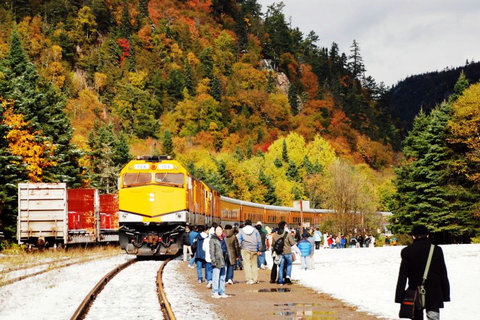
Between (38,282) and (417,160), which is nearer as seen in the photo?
(38,282)

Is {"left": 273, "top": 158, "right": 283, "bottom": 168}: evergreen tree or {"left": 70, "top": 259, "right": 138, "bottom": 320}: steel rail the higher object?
{"left": 273, "top": 158, "right": 283, "bottom": 168}: evergreen tree

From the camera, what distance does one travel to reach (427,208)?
180 ft

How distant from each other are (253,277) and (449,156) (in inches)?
1510

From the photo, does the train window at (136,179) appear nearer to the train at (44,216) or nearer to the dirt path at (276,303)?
the train at (44,216)

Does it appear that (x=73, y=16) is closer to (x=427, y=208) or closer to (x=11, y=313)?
(x=427, y=208)

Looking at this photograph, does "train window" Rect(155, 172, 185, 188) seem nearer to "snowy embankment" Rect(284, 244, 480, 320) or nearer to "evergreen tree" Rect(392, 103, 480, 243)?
"snowy embankment" Rect(284, 244, 480, 320)

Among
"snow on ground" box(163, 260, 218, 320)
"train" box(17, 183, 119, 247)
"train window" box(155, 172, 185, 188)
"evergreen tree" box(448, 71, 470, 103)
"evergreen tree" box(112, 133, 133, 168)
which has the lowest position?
"snow on ground" box(163, 260, 218, 320)

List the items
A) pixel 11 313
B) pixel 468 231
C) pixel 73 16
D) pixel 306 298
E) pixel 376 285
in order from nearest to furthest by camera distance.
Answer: pixel 11 313, pixel 306 298, pixel 376 285, pixel 468 231, pixel 73 16

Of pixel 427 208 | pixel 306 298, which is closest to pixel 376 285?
pixel 306 298

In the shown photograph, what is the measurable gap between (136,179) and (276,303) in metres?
14.6

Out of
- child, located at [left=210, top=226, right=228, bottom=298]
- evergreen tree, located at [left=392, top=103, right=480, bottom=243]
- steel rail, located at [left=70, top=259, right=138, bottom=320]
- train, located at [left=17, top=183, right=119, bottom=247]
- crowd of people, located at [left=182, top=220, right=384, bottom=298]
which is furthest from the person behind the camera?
evergreen tree, located at [left=392, top=103, right=480, bottom=243]

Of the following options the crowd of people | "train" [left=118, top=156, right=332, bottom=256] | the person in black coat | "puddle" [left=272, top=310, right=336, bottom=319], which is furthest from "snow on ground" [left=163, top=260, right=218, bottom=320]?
"train" [left=118, top=156, right=332, bottom=256]

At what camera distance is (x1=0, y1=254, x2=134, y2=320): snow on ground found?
1371 cm

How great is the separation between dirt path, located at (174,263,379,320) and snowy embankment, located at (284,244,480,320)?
1.60ft
